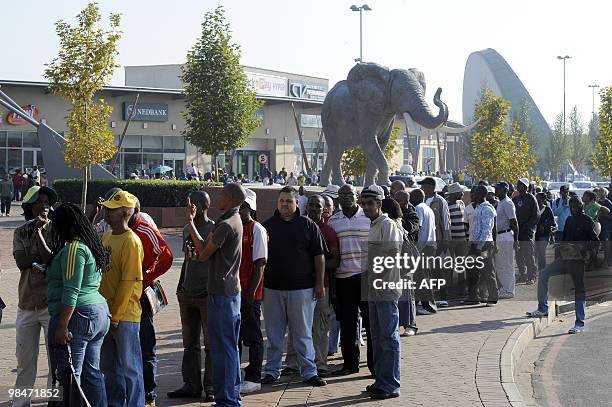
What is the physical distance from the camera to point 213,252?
8078 mm

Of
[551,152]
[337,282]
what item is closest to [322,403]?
[337,282]

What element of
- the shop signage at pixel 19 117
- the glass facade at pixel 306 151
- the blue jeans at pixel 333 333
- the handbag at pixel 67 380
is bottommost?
the blue jeans at pixel 333 333

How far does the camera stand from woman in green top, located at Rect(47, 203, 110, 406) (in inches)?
266

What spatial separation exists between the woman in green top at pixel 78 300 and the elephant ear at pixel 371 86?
15.0 m

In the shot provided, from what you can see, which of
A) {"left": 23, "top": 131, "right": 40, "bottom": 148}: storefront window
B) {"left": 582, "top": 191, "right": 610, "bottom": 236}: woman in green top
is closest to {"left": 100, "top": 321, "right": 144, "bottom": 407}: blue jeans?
{"left": 582, "top": 191, "right": 610, "bottom": 236}: woman in green top

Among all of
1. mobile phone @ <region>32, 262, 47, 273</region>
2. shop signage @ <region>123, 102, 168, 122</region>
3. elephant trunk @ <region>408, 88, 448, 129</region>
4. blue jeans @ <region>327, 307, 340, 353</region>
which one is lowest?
blue jeans @ <region>327, 307, 340, 353</region>

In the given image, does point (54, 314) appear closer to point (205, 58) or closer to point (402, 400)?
point (402, 400)

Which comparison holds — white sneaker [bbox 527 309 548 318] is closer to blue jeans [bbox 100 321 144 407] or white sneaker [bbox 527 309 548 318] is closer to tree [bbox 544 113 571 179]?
blue jeans [bbox 100 321 144 407]

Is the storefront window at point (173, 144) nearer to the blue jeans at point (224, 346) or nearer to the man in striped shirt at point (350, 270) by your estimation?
the man in striped shirt at point (350, 270)

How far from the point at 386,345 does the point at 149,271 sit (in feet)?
7.54

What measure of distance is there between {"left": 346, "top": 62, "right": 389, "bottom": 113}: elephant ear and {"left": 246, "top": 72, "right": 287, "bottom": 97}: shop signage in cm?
5466

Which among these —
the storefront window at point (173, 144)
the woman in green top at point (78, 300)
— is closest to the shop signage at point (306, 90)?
the storefront window at point (173, 144)

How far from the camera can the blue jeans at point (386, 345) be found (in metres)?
9.05

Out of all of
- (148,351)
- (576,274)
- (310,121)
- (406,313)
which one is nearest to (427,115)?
(576,274)
